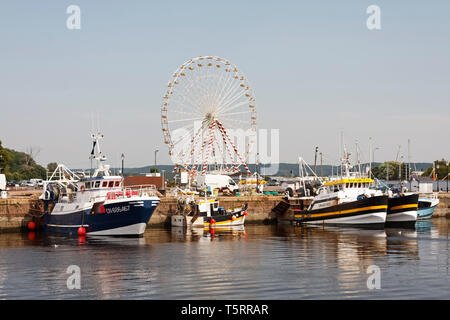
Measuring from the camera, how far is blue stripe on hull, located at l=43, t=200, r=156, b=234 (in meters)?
57.3

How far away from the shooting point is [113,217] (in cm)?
5803

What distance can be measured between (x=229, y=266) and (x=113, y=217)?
23751mm

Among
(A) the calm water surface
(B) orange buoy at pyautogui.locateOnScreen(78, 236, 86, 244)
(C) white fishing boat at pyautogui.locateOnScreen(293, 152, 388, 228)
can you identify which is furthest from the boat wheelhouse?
(B) orange buoy at pyautogui.locateOnScreen(78, 236, 86, 244)

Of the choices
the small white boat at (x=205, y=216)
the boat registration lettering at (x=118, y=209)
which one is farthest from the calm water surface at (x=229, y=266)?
the small white boat at (x=205, y=216)

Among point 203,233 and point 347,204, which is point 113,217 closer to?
point 203,233

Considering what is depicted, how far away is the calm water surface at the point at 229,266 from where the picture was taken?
2908cm

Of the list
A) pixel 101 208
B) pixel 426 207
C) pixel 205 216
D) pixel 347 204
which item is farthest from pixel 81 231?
pixel 426 207

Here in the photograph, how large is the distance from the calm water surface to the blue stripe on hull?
7.58 ft

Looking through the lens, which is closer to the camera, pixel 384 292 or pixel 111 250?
pixel 384 292

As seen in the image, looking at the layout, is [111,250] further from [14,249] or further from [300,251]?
[300,251]

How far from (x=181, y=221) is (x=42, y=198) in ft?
52.9

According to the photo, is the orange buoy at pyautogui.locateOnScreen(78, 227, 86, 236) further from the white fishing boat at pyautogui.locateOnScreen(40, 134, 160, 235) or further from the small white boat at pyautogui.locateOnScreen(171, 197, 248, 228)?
the small white boat at pyautogui.locateOnScreen(171, 197, 248, 228)

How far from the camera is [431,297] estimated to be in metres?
27.4
